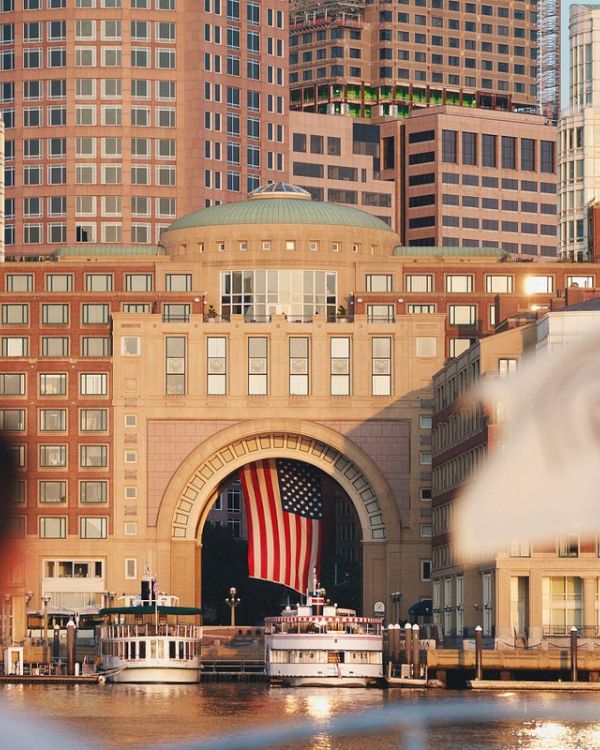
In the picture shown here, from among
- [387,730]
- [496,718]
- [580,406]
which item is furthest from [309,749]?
[580,406]

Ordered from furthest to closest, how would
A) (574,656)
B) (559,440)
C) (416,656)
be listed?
(416,656) < (574,656) < (559,440)

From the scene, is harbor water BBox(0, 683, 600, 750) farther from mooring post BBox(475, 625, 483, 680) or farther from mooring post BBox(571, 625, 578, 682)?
mooring post BBox(571, 625, 578, 682)

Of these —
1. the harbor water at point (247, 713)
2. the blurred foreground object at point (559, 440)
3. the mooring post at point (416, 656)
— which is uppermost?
the blurred foreground object at point (559, 440)

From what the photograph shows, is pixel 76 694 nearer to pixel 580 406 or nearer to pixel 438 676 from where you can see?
pixel 438 676

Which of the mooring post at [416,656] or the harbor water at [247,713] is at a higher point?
the mooring post at [416,656]

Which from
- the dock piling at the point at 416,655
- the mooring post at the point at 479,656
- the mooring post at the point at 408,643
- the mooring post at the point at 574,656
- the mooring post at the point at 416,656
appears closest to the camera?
the mooring post at the point at 574,656

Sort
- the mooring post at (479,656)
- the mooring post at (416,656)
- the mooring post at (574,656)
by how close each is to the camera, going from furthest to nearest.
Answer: the mooring post at (416,656), the mooring post at (479,656), the mooring post at (574,656)

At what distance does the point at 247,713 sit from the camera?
16188cm

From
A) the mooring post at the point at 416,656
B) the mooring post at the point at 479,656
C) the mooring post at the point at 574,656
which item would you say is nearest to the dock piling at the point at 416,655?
the mooring post at the point at 416,656

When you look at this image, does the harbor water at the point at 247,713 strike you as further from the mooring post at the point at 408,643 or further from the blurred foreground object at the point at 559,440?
the blurred foreground object at the point at 559,440

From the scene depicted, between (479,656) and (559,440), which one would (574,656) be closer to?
(479,656)

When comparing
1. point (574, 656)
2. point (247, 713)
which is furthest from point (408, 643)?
point (247, 713)

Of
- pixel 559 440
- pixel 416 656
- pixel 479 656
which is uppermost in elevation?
pixel 559 440

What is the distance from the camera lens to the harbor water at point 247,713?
453ft
